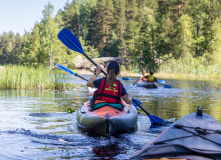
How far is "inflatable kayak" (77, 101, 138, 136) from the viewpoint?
4.68 metres

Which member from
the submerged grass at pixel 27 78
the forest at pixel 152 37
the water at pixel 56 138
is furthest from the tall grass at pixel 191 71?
the water at pixel 56 138

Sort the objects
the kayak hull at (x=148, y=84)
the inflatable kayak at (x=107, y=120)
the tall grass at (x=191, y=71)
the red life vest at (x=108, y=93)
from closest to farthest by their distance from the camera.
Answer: the inflatable kayak at (x=107, y=120), the red life vest at (x=108, y=93), the kayak hull at (x=148, y=84), the tall grass at (x=191, y=71)

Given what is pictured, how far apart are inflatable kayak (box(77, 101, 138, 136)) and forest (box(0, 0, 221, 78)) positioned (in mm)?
20740

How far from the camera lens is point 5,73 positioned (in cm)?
1155

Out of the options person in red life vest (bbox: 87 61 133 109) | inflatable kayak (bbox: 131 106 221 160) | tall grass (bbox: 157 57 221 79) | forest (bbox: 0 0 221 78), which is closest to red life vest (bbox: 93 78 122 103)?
person in red life vest (bbox: 87 61 133 109)

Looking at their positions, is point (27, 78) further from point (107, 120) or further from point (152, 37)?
point (152, 37)

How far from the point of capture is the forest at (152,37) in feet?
96.7

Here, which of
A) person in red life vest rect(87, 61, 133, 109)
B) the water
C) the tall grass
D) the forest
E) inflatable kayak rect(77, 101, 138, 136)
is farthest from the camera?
the forest

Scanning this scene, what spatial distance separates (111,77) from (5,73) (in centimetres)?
795

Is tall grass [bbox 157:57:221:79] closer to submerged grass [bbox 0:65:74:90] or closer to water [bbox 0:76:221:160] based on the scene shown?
submerged grass [bbox 0:65:74:90]

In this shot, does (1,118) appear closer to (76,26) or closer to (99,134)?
(99,134)

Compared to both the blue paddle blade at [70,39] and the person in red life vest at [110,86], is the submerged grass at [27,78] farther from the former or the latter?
the person in red life vest at [110,86]

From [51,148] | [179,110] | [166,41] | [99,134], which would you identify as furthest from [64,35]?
[166,41]

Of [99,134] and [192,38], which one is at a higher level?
[192,38]
